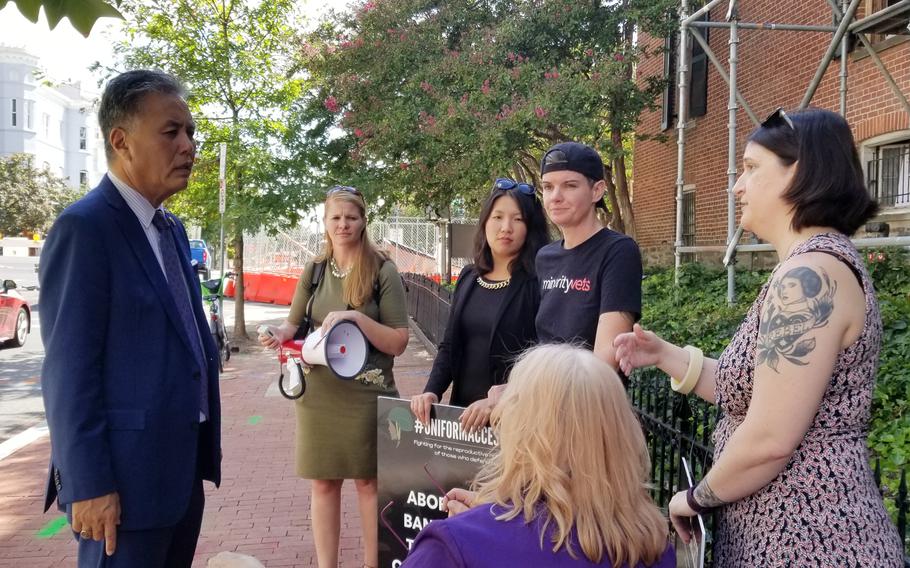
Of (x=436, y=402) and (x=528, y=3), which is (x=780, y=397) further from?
(x=528, y=3)

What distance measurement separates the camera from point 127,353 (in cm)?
226

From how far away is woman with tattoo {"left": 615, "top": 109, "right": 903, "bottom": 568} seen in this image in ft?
5.27

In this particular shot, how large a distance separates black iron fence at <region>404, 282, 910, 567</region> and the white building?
64455mm

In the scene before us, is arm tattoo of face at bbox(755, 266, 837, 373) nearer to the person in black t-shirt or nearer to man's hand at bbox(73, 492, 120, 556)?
the person in black t-shirt

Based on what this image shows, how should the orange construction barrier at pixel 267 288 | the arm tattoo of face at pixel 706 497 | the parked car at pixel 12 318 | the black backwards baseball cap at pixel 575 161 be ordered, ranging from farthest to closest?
the orange construction barrier at pixel 267 288 < the parked car at pixel 12 318 < the black backwards baseball cap at pixel 575 161 < the arm tattoo of face at pixel 706 497

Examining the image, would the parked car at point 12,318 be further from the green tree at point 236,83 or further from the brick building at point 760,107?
the brick building at point 760,107

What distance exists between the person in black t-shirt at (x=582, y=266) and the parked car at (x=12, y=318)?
13.3 metres

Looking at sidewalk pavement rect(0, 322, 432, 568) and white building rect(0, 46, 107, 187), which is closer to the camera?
sidewalk pavement rect(0, 322, 432, 568)

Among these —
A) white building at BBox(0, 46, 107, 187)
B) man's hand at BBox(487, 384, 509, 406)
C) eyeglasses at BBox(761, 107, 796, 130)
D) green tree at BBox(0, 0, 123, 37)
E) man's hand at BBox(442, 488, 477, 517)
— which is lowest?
man's hand at BBox(442, 488, 477, 517)

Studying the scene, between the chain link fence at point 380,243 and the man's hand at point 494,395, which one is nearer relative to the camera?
the man's hand at point 494,395

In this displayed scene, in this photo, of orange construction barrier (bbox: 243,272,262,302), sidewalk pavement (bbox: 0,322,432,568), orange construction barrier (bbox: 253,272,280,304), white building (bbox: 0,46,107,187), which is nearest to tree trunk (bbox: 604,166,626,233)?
sidewalk pavement (bbox: 0,322,432,568)

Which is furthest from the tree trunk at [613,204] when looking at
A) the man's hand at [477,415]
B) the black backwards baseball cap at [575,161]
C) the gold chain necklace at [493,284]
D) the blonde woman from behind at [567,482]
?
the blonde woman from behind at [567,482]

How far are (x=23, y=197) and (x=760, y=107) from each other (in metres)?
57.0

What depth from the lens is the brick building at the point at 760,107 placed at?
28.9 feet
